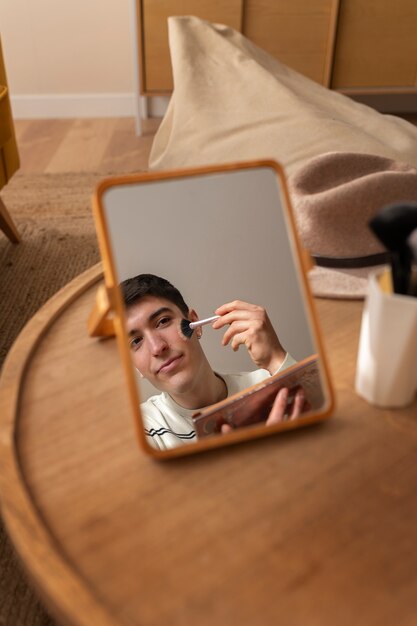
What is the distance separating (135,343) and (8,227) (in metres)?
1.46

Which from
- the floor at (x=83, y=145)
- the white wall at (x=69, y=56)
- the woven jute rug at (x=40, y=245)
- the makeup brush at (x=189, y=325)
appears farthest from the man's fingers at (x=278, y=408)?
the white wall at (x=69, y=56)

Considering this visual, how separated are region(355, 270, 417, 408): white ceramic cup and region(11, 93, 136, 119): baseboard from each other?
111 inches

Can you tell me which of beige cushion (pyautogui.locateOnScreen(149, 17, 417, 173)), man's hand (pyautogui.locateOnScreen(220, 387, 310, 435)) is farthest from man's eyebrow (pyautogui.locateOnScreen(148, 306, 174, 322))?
beige cushion (pyautogui.locateOnScreen(149, 17, 417, 173))

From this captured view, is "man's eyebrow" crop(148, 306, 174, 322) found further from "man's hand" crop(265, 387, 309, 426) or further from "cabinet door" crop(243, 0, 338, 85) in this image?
"cabinet door" crop(243, 0, 338, 85)

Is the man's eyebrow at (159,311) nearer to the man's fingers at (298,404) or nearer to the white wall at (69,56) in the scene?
the man's fingers at (298,404)

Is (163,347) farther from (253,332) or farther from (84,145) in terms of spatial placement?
(84,145)

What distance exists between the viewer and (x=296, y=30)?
8.86 ft

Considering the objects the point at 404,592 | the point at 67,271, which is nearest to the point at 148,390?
the point at 404,592

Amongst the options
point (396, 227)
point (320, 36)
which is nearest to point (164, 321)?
point (396, 227)

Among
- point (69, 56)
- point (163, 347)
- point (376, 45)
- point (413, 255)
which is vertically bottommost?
point (69, 56)

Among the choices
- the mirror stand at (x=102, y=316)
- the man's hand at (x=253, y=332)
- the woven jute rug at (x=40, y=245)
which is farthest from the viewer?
the woven jute rug at (x=40, y=245)

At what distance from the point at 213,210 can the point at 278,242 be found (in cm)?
8

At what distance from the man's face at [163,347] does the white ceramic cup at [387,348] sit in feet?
0.60

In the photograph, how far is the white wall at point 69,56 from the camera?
2.91 metres
